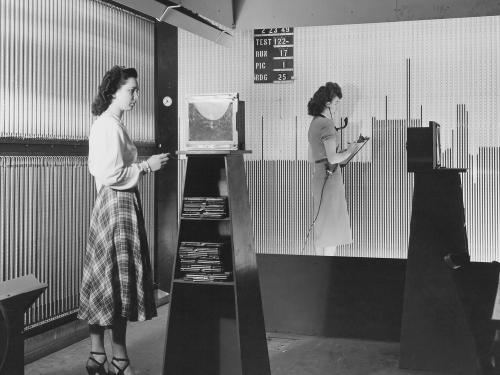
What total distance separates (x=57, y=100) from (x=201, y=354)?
212 cm

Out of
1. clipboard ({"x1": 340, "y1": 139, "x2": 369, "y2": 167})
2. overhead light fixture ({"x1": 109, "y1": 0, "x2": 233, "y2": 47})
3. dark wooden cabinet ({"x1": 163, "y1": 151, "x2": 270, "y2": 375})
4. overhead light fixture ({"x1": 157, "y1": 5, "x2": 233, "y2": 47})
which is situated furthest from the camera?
clipboard ({"x1": 340, "y1": 139, "x2": 369, "y2": 167})

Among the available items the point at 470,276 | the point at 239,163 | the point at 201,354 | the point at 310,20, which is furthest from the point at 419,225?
the point at 310,20

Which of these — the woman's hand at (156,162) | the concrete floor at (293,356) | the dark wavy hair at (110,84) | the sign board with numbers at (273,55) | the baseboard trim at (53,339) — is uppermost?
the sign board with numbers at (273,55)

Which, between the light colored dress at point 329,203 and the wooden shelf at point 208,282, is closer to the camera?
the wooden shelf at point 208,282

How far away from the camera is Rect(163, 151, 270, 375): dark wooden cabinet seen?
417 centimetres

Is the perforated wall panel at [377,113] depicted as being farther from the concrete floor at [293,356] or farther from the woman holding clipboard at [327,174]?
the concrete floor at [293,356]

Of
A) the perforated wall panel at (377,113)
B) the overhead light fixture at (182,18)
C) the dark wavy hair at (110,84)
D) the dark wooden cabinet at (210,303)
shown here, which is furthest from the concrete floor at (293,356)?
the overhead light fixture at (182,18)

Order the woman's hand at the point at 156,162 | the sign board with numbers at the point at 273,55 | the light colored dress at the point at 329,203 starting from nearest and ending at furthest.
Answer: the woman's hand at the point at 156,162, the light colored dress at the point at 329,203, the sign board with numbers at the point at 273,55

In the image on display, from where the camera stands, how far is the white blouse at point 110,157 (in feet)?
13.7

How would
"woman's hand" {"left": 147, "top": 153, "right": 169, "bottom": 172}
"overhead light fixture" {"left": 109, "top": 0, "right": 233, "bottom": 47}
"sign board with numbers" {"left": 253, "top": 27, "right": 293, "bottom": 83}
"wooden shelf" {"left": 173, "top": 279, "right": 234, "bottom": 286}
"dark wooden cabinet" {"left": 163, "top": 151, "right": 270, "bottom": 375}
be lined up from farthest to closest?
"sign board with numbers" {"left": 253, "top": 27, "right": 293, "bottom": 83} → "overhead light fixture" {"left": 109, "top": 0, "right": 233, "bottom": 47} → "woman's hand" {"left": 147, "top": 153, "right": 169, "bottom": 172} → "dark wooden cabinet" {"left": 163, "top": 151, "right": 270, "bottom": 375} → "wooden shelf" {"left": 173, "top": 279, "right": 234, "bottom": 286}

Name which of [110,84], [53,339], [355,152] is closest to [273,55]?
[355,152]

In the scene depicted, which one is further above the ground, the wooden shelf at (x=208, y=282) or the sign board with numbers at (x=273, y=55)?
the sign board with numbers at (x=273, y=55)

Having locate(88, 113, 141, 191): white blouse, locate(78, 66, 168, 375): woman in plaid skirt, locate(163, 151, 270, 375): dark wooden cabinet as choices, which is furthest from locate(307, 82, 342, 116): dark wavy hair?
locate(88, 113, 141, 191): white blouse

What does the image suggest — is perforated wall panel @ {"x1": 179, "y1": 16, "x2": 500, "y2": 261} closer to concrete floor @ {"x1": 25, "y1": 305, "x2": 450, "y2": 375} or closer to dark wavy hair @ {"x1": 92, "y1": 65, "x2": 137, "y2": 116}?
concrete floor @ {"x1": 25, "y1": 305, "x2": 450, "y2": 375}
